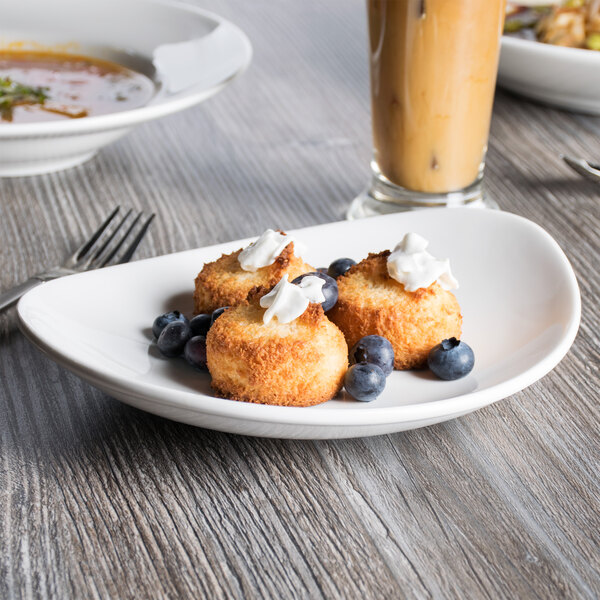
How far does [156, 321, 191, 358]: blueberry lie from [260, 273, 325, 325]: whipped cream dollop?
122mm

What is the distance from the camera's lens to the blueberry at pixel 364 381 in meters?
0.98

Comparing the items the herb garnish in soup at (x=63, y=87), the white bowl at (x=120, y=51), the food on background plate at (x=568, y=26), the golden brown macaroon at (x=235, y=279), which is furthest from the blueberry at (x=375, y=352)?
the food on background plate at (x=568, y=26)

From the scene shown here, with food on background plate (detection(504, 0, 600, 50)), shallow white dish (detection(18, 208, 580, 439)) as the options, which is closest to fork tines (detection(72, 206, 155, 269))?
shallow white dish (detection(18, 208, 580, 439))

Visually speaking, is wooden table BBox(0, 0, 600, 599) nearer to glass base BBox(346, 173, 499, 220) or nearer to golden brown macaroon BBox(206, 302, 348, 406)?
golden brown macaroon BBox(206, 302, 348, 406)

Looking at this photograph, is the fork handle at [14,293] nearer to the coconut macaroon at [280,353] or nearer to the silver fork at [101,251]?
the silver fork at [101,251]

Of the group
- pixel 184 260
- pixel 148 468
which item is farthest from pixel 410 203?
pixel 148 468

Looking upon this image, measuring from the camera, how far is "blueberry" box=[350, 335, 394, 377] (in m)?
1.02

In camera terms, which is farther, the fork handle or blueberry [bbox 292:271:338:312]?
the fork handle

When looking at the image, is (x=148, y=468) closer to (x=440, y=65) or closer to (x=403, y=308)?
(x=403, y=308)

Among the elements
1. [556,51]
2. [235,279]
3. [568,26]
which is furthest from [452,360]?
[568,26]

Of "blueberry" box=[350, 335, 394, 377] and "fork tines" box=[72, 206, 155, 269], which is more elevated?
"blueberry" box=[350, 335, 394, 377]

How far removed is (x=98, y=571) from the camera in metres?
0.84

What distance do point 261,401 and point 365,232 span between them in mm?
457

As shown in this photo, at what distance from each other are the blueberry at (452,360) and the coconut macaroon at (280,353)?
120 mm
